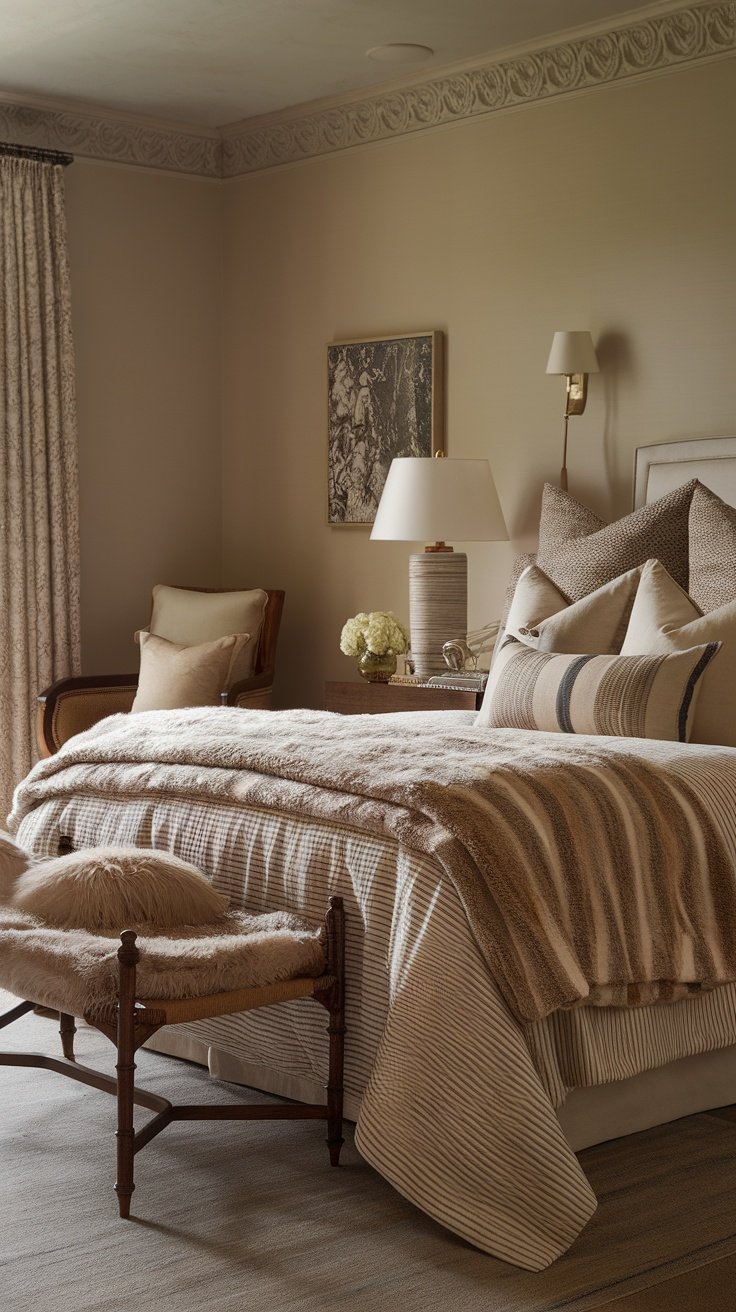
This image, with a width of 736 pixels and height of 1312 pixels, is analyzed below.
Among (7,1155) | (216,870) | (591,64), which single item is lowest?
(7,1155)

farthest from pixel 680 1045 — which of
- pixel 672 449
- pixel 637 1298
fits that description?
pixel 672 449

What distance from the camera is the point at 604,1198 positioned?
2.69 m

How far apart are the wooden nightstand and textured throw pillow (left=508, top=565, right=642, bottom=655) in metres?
0.72

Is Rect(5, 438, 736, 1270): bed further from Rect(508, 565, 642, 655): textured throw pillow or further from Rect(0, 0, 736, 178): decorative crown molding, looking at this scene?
Rect(0, 0, 736, 178): decorative crown molding

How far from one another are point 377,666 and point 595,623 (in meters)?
1.45

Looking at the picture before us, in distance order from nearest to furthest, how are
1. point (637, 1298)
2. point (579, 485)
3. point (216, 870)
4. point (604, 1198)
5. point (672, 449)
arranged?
point (637, 1298) < point (604, 1198) < point (216, 870) < point (672, 449) < point (579, 485)

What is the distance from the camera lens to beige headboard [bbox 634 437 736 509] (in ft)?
14.8

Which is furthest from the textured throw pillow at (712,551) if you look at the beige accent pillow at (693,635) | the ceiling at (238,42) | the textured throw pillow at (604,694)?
the ceiling at (238,42)

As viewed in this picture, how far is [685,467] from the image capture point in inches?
183

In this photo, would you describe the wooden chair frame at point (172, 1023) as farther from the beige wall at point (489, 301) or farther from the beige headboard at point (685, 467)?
the beige wall at point (489, 301)

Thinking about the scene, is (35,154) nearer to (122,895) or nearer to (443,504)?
(443,504)

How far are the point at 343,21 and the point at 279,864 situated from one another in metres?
3.13

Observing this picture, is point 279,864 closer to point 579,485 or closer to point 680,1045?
point 680,1045

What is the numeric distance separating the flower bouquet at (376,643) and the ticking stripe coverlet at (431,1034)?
1998 mm
